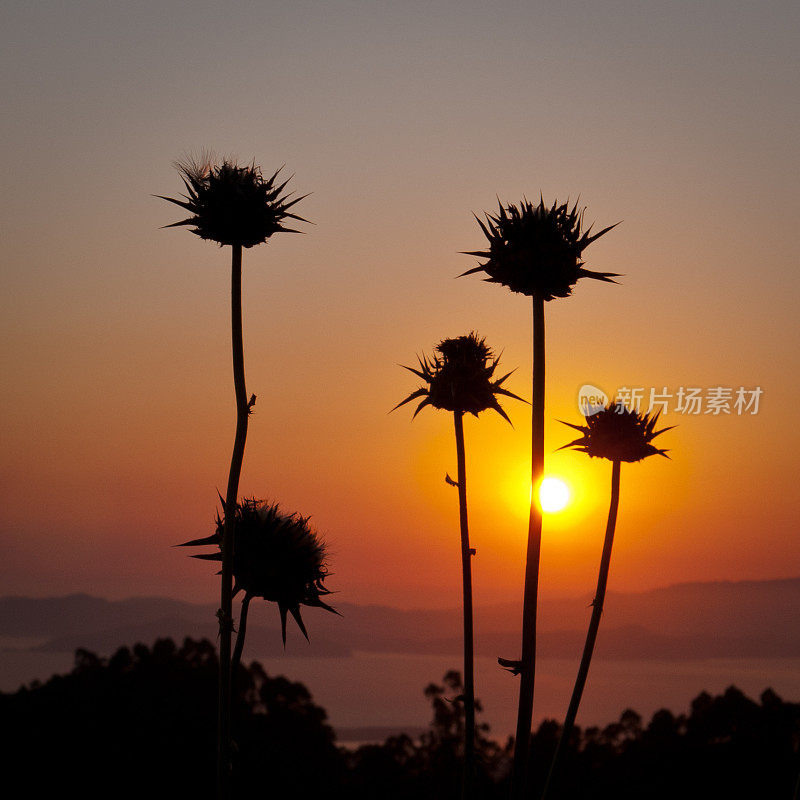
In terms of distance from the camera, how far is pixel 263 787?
7550 centimetres

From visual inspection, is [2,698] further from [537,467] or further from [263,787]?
[537,467]

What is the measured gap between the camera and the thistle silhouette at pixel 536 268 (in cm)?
632

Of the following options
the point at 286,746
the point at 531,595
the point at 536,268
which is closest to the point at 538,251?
the point at 536,268

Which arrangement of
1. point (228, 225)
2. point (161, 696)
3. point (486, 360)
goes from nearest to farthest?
1. point (228, 225)
2. point (486, 360)
3. point (161, 696)

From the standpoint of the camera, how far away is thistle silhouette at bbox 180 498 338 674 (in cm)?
859

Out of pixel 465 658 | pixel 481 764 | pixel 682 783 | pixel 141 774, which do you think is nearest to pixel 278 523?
pixel 465 658

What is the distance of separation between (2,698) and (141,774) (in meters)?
16.7

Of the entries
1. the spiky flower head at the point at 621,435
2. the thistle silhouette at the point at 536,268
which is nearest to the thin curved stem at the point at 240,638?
the thistle silhouette at the point at 536,268

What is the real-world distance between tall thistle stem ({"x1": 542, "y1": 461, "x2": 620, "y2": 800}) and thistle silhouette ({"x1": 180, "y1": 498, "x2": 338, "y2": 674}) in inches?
88.9

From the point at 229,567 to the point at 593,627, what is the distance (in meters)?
3.88

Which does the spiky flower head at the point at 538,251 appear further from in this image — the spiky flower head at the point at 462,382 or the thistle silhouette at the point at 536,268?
the spiky flower head at the point at 462,382

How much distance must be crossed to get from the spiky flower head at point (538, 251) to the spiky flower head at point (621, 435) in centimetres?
348

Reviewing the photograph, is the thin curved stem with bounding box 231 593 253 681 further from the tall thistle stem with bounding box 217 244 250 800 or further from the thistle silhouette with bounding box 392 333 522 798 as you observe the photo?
the thistle silhouette with bounding box 392 333 522 798

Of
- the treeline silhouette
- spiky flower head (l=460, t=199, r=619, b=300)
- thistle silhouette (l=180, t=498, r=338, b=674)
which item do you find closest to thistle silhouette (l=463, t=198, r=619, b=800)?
spiky flower head (l=460, t=199, r=619, b=300)
